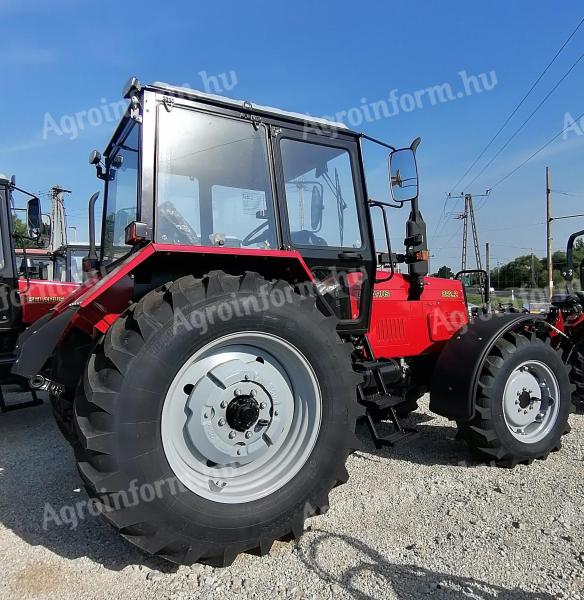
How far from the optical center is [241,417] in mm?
2488

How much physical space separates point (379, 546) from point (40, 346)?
7.13 ft

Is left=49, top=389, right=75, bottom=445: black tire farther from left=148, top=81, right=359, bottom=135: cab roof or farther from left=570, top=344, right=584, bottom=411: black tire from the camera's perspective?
left=570, top=344, right=584, bottom=411: black tire

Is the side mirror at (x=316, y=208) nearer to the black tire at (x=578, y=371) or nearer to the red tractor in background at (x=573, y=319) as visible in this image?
the red tractor in background at (x=573, y=319)

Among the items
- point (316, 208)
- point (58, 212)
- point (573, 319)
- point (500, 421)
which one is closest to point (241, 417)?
point (316, 208)

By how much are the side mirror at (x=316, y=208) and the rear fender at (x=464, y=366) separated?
144 cm

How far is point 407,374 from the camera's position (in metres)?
3.91

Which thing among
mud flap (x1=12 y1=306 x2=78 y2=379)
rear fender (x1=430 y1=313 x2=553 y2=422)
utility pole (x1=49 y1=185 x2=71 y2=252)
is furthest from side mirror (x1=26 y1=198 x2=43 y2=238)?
utility pole (x1=49 y1=185 x2=71 y2=252)

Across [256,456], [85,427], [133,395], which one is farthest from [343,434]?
[85,427]

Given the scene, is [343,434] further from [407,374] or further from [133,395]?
[407,374]

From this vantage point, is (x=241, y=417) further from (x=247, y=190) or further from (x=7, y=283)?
(x=7, y=283)

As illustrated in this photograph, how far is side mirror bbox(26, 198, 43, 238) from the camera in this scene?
5277 millimetres

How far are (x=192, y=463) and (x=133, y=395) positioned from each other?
21.4 inches

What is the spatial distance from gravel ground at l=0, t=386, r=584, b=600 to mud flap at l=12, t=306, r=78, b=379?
945mm

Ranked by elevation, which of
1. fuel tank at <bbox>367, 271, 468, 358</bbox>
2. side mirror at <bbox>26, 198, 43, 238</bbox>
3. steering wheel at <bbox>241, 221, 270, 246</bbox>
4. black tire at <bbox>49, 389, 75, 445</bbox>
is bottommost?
black tire at <bbox>49, 389, 75, 445</bbox>
